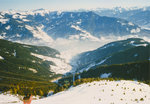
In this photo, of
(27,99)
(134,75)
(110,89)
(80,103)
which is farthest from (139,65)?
(27,99)

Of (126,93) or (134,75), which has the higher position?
(126,93)

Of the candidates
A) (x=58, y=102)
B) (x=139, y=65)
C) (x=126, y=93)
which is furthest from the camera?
(x=139, y=65)

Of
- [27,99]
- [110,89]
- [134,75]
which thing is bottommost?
[134,75]

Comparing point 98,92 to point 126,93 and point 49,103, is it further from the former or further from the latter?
point 49,103

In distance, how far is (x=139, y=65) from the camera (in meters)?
140

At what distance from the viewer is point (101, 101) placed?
27891 mm

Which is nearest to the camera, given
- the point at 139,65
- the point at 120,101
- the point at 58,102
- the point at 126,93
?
the point at 120,101

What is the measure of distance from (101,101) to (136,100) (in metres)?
6.36

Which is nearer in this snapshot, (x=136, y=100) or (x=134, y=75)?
(x=136, y=100)

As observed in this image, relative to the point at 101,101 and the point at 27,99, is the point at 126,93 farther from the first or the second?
the point at 27,99

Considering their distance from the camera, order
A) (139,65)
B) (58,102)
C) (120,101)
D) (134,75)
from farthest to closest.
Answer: (139,65), (134,75), (58,102), (120,101)

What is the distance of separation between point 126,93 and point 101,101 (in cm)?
736

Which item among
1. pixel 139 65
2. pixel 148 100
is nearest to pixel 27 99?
pixel 148 100

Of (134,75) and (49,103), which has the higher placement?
(49,103)
